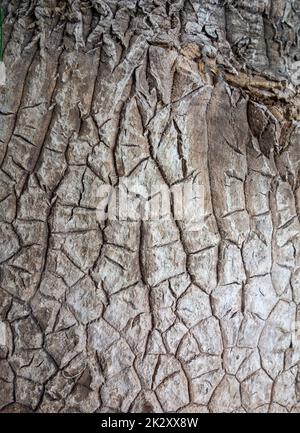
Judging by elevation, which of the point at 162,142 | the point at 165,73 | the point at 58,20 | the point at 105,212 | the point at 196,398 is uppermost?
the point at 58,20

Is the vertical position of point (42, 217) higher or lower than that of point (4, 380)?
higher

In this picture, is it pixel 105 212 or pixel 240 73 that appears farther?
pixel 240 73

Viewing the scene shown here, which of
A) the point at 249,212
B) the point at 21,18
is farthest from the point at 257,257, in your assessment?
the point at 21,18

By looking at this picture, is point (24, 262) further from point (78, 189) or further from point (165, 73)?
point (165, 73)

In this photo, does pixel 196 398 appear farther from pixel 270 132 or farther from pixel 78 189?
pixel 270 132

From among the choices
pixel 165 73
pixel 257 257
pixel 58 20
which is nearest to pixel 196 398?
pixel 257 257

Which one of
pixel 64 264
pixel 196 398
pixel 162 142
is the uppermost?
pixel 162 142
